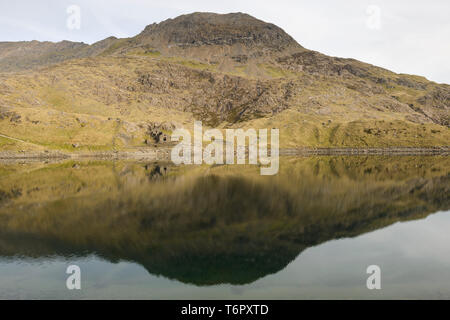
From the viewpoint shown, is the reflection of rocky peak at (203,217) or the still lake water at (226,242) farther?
the reflection of rocky peak at (203,217)

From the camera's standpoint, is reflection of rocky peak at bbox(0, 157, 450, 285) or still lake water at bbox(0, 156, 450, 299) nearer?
still lake water at bbox(0, 156, 450, 299)

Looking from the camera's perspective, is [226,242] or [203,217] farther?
[203,217]

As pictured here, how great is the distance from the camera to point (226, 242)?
48.0 meters

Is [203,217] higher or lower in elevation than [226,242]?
higher

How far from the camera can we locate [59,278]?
3534 cm

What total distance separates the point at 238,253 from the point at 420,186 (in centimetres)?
7993

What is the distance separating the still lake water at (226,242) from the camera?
33.0 meters

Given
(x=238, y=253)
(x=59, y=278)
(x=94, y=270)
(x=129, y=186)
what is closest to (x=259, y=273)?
(x=238, y=253)

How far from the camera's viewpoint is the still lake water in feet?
108
